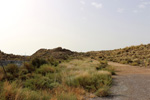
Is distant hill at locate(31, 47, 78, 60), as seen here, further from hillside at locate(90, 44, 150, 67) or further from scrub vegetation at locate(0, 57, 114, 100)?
scrub vegetation at locate(0, 57, 114, 100)

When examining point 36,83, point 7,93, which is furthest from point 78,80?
point 7,93

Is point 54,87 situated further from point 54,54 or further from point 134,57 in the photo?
point 54,54

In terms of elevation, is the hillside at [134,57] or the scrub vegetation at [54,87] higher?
the hillside at [134,57]

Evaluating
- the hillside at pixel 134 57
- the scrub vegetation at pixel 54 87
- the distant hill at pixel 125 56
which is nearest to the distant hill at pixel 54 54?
the distant hill at pixel 125 56

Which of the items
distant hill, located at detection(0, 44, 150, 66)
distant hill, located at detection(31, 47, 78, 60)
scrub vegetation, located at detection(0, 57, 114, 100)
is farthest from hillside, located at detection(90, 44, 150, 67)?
scrub vegetation, located at detection(0, 57, 114, 100)

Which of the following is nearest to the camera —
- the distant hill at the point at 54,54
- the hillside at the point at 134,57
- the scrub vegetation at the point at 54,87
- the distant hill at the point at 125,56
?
the scrub vegetation at the point at 54,87

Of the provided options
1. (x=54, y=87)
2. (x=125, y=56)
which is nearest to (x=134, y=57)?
(x=125, y=56)

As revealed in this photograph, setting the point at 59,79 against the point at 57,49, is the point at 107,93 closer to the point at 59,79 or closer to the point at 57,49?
the point at 59,79

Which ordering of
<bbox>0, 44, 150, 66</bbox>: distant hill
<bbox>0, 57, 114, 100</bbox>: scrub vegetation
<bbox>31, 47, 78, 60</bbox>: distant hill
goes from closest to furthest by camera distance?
<bbox>0, 57, 114, 100</bbox>: scrub vegetation, <bbox>0, 44, 150, 66</bbox>: distant hill, <bbox>31, 47, 78, 60</bbox>: distant hill

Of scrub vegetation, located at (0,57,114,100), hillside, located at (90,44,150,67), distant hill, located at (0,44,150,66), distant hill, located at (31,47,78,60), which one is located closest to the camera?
scrub vegetation, located at (0,57,114,100)

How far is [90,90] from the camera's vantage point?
22.3ft

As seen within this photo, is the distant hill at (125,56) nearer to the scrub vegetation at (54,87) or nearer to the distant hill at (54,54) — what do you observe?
the distant hill at (54,54)

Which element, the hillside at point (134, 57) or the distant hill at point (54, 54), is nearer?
the hillside at point (134, 57)

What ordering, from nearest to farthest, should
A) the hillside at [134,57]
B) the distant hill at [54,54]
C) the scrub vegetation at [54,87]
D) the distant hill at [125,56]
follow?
the scrub vegetation at [54,87], the hillside at [134,57], the distant hill at [125,56], the distant hill at [54,54]
